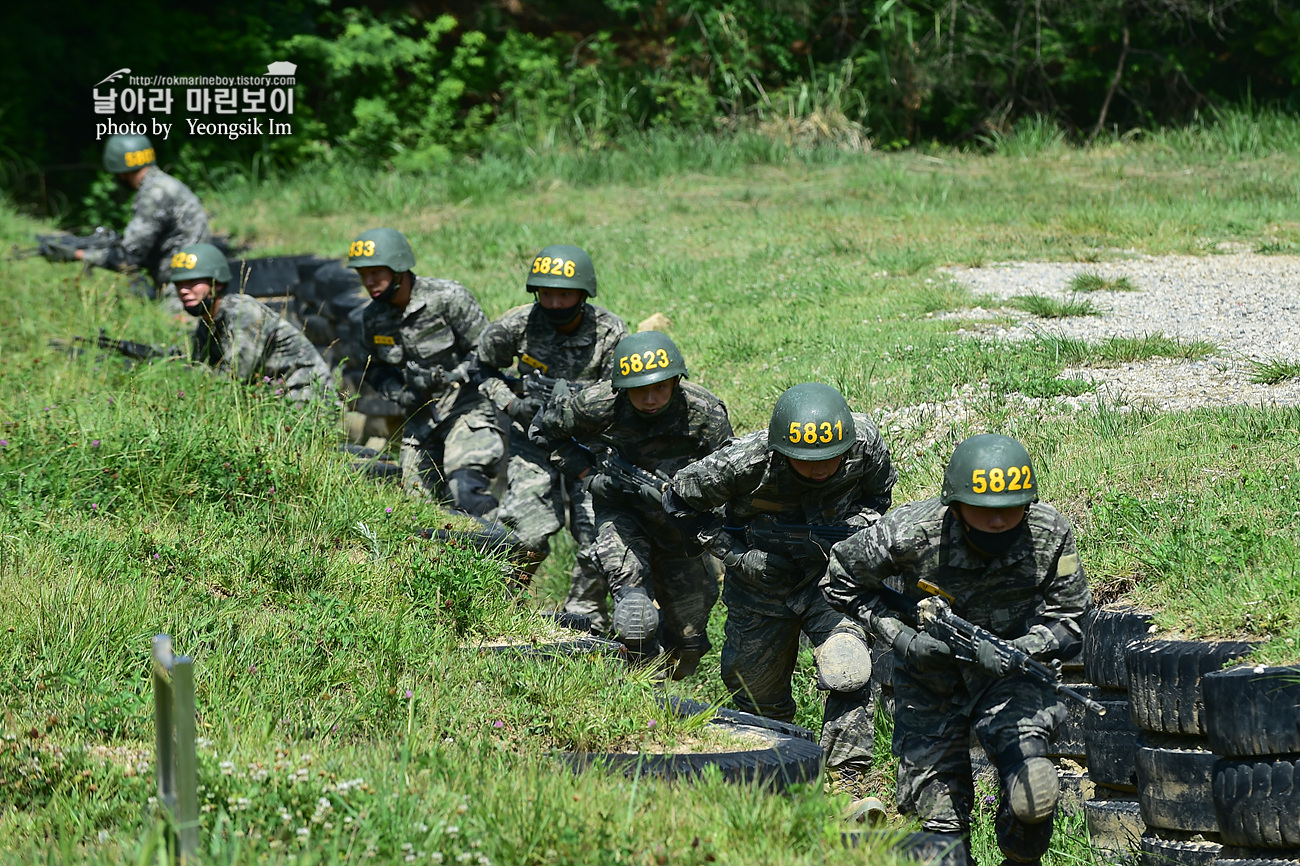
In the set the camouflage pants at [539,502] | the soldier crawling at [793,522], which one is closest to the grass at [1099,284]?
the camouflage pants at [539,502]

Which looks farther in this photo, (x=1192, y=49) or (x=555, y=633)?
(x=1192, y=49)

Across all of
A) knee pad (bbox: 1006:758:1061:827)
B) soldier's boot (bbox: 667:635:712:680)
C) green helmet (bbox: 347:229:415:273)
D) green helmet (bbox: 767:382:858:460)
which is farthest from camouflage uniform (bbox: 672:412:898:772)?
green helmet (bbox: 347:229:415:273)

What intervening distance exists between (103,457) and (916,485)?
4.45 metres

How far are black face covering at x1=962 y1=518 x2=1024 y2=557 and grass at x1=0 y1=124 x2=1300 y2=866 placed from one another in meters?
0.80

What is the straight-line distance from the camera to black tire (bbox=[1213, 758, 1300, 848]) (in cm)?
438

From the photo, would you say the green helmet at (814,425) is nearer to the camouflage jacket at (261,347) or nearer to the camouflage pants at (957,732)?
the camouflage pants at (957,732)

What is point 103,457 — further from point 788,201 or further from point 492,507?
point 788,201

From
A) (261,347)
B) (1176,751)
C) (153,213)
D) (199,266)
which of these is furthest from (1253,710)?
(153,213)

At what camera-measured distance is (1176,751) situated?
4.82 metres

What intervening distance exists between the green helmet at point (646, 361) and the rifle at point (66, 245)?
866 centimetres

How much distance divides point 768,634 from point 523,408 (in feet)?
8.43

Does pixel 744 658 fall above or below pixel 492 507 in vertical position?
below

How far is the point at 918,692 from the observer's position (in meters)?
5.23

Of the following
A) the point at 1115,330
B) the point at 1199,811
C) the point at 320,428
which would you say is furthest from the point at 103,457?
the point at 1115,330
